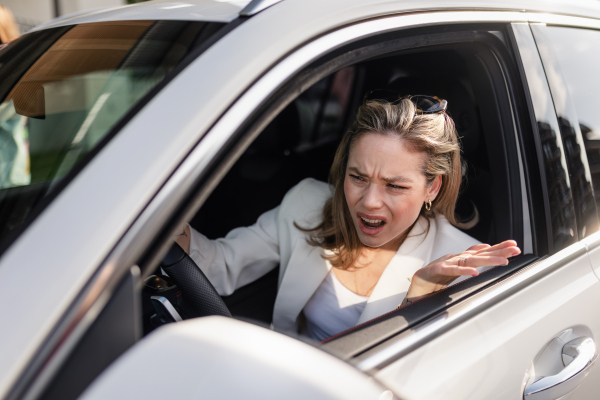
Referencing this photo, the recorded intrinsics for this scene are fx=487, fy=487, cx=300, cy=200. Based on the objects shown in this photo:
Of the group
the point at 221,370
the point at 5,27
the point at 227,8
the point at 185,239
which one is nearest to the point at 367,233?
the point at 185,239

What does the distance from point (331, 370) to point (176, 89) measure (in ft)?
1.63

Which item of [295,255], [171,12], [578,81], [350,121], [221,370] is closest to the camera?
[221,370]

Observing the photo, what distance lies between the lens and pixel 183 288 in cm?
118

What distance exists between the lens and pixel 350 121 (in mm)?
2109

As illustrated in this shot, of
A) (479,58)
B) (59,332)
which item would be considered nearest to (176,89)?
(59,332)

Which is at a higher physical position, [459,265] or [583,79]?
[583,79]

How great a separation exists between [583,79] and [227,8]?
1.13 meters

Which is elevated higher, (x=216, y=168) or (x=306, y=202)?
(x=216, y=168)

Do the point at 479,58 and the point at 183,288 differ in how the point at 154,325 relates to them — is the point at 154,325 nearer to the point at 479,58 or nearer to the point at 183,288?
the point at 183,288

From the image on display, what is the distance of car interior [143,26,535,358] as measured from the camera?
1.18 m

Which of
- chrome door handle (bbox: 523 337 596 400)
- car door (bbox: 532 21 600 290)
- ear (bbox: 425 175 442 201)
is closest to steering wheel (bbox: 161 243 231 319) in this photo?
chrome door handle (bbox: 523 337 596 400)

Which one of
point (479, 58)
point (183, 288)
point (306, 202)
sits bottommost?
point (183, 288)

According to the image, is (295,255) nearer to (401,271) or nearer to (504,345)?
(401,271)

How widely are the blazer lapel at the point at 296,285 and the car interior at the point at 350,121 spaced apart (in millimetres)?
Answer: 135
